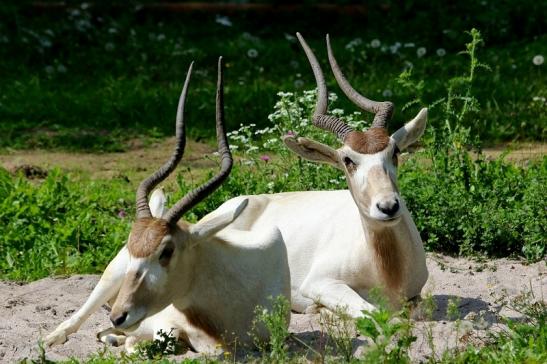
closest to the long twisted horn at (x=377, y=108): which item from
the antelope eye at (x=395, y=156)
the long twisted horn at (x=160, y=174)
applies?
the antelope eye at (x=395, y=156)

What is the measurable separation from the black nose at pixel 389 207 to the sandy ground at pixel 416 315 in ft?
1.86

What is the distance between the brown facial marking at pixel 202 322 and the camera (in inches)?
243

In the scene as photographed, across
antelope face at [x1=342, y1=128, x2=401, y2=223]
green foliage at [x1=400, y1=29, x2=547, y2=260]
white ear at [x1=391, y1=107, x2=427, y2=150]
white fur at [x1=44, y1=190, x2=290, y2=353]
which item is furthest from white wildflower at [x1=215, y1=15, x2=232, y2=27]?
white fur at [x1=44, y1=190, x2=290, y2=353]

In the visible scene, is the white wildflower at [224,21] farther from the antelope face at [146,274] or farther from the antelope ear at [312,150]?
the antelope face at [146,274]

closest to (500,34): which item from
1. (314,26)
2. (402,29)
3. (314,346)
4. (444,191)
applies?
(402,29)

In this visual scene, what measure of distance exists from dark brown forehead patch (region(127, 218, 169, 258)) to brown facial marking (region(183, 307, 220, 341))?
49 cm

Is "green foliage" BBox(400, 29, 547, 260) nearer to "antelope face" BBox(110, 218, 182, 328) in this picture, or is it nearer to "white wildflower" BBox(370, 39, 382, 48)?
"antelope face" BBox(110, 218, 182, 328)

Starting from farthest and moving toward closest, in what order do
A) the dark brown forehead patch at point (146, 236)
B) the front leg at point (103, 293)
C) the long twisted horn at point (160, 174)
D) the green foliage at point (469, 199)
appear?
the green foliage at point (469, 199) < the front leg at point (103, 293) < the long twisted horn at point (160, 174) < the dark brown forehead patch at point (146, 236)

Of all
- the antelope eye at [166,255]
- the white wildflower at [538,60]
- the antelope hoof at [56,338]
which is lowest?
the antelope hoof at [56,338]

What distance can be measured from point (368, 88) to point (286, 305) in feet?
20.4

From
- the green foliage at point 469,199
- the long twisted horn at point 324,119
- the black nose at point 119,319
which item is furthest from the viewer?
the green foliage at point 469,199

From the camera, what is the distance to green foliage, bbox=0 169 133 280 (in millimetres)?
7879

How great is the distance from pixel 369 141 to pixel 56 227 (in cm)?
256

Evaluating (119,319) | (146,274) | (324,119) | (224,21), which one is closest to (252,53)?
(224,21)
